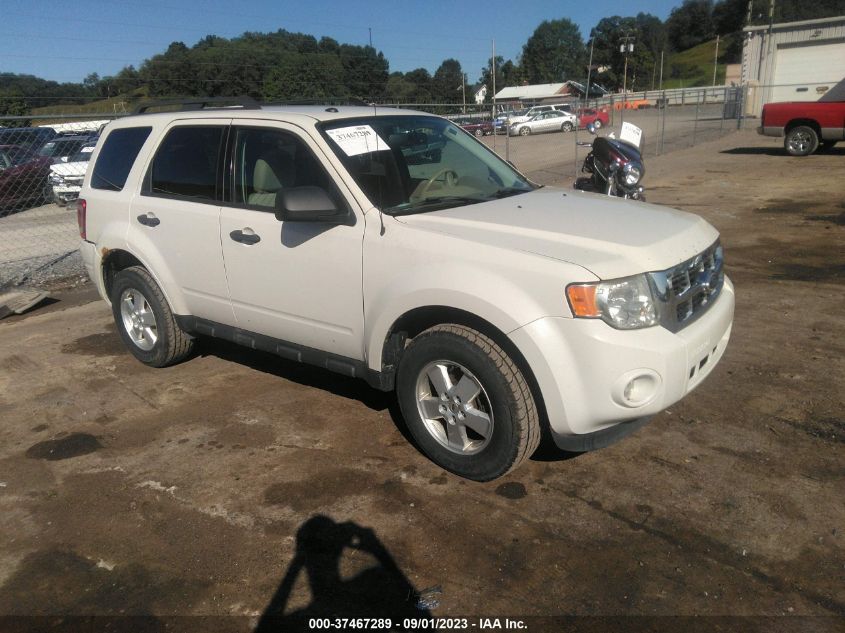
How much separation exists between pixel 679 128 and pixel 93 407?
3146 centimetres

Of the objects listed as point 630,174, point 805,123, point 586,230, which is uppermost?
point 586,230

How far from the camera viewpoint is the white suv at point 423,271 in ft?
10.2

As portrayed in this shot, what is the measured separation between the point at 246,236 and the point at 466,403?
1806 mm

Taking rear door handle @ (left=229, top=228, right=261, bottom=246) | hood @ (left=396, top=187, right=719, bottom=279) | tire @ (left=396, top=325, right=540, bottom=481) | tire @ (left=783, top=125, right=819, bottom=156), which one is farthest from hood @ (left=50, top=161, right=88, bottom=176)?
tire @ (left=783, top=125, right=819, bottom=156)

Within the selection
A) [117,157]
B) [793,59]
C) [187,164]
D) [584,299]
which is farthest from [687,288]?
[793,59]

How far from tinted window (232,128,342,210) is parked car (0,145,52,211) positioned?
12.0m

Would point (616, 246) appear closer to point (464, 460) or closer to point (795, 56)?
point (464, 460)

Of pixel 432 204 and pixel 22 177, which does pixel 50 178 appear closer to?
pixel 22 177

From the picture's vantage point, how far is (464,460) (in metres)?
3.57

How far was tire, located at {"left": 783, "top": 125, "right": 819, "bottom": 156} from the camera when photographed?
18.0 metres

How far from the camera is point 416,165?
4316 millimetres

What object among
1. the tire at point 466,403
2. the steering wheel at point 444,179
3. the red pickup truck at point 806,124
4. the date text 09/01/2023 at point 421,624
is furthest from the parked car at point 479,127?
the date text 09/01/2023 at point 421,624

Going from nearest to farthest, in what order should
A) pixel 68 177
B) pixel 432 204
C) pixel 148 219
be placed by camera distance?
1. pixel 432 204
2. pixel 148 219
3. pixel 68 177

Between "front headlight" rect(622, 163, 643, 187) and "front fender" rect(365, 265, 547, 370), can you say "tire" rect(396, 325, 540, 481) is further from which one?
"front headlight" rect(622, 163, 643, 187)
